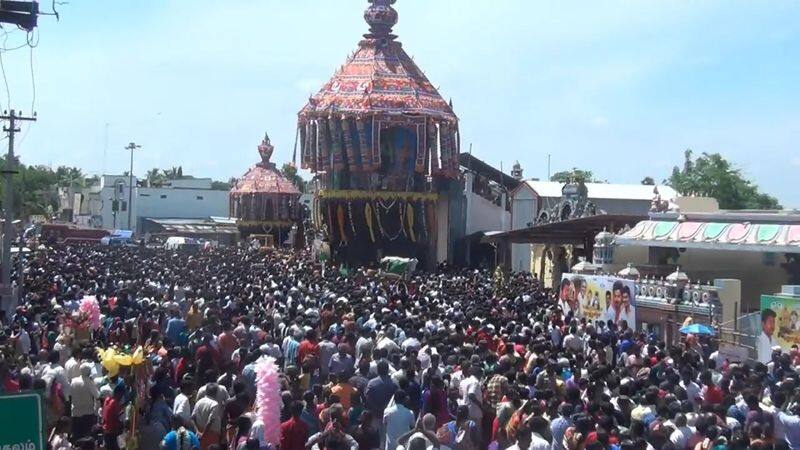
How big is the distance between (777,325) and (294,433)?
9.56 meters

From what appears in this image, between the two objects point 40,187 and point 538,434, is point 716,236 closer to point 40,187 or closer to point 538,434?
point 538,434

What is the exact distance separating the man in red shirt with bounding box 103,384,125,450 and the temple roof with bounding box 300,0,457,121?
29484 mm

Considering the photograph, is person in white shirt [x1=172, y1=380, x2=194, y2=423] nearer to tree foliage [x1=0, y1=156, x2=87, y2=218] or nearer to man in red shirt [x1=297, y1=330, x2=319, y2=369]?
man in red shirt [x1=297, y1=330, x2=319, y2=369]

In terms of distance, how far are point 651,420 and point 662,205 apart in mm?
19093

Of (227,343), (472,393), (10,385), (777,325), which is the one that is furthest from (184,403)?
(777,325)

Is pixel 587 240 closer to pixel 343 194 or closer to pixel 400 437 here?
pixel 343 194

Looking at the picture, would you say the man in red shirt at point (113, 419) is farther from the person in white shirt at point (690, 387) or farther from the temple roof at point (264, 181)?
the temple roof at point (264, 181)

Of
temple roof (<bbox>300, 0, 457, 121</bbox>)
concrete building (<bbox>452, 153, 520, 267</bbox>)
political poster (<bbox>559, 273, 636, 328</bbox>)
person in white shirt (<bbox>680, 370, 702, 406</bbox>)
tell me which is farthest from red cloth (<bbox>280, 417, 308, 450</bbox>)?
concrete building (<bbox>452, 153, 520, 267</bbox>)

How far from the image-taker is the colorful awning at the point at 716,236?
2119 centimetres

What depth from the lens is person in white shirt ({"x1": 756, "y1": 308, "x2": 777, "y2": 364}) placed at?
1555cm

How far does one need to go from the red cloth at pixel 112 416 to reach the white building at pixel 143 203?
67.7m

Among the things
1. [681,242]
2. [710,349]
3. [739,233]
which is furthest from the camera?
[681,242]

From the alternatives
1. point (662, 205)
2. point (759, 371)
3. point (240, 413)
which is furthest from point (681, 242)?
point (240, 413)

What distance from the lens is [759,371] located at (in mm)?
11305
